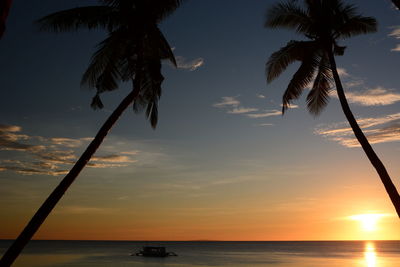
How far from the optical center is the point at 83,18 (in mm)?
13570

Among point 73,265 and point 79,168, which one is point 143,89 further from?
point 73,265

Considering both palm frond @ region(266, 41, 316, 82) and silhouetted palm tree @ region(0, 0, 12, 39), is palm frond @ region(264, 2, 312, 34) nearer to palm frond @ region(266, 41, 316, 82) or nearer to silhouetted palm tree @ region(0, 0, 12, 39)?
palm frond @ region(266, 41, 316, 82)

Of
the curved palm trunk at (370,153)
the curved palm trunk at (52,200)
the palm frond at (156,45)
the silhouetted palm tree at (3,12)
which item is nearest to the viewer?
the silhouetted palm tree at (3,12)

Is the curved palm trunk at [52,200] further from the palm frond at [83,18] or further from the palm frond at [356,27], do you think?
the palm frond at [356,27]

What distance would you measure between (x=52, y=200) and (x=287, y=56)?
11.0 meters

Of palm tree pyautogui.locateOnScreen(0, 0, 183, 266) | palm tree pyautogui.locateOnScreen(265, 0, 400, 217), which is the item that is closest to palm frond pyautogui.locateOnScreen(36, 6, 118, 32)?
palm tree pyautogui.locateOnScreen(0, 0, 183, 266)

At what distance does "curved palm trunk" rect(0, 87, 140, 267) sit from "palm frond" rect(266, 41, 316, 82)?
7.12 metres

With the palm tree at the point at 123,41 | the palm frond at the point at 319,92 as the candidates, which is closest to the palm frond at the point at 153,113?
the palm tree at the point at 123,41

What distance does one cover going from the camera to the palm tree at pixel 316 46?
1459 centimetres

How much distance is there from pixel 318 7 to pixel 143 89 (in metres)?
7.49

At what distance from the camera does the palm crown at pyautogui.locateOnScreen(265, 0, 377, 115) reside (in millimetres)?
14773

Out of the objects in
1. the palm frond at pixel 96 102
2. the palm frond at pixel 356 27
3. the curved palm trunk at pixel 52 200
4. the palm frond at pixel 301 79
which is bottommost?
the curved palm trunk at pixel 52 200

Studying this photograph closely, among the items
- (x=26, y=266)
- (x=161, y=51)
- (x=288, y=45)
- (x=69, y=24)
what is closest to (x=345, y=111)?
(x=288, y=45)

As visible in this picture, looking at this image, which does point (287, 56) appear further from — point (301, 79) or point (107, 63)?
point (107, 63)
